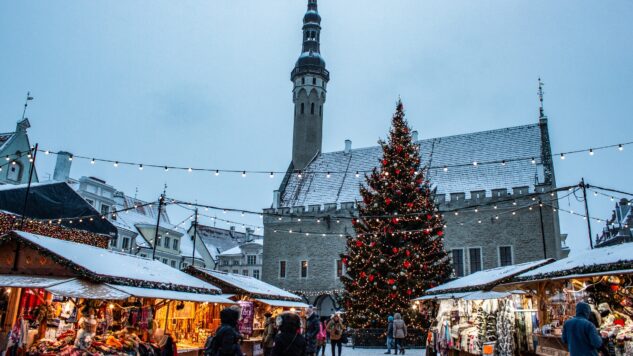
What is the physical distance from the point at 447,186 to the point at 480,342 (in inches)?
699

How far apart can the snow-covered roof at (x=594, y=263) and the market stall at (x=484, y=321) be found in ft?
3.77

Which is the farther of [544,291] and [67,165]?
[67,165]

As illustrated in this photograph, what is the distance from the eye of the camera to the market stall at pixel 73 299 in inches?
324

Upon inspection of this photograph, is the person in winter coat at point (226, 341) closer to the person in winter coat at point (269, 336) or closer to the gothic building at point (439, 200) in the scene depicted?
the person in winter coat at point (269, 336)

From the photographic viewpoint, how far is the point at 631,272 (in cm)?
748

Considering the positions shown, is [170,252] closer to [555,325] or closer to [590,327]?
[555,325]

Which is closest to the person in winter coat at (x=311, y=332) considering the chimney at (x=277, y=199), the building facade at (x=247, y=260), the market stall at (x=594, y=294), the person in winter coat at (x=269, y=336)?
the person in winter coat at (x=269, y=336)

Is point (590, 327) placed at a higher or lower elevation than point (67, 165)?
lower

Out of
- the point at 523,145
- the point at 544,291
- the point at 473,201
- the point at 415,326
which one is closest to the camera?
the point at 544,291

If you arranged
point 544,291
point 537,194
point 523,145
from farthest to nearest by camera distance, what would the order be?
point 523,145 → point 537,194 → point 544,291

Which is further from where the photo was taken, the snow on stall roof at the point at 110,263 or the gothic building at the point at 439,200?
the gothic building at the point at 439,200

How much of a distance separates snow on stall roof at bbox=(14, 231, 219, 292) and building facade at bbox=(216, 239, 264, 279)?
100 feet

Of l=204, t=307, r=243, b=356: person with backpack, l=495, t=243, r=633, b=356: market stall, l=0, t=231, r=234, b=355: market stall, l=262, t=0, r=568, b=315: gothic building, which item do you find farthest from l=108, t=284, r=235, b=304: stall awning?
l=262, t=0, r=568, b=315: gothic building

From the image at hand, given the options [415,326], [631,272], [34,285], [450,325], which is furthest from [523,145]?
[34,285]
